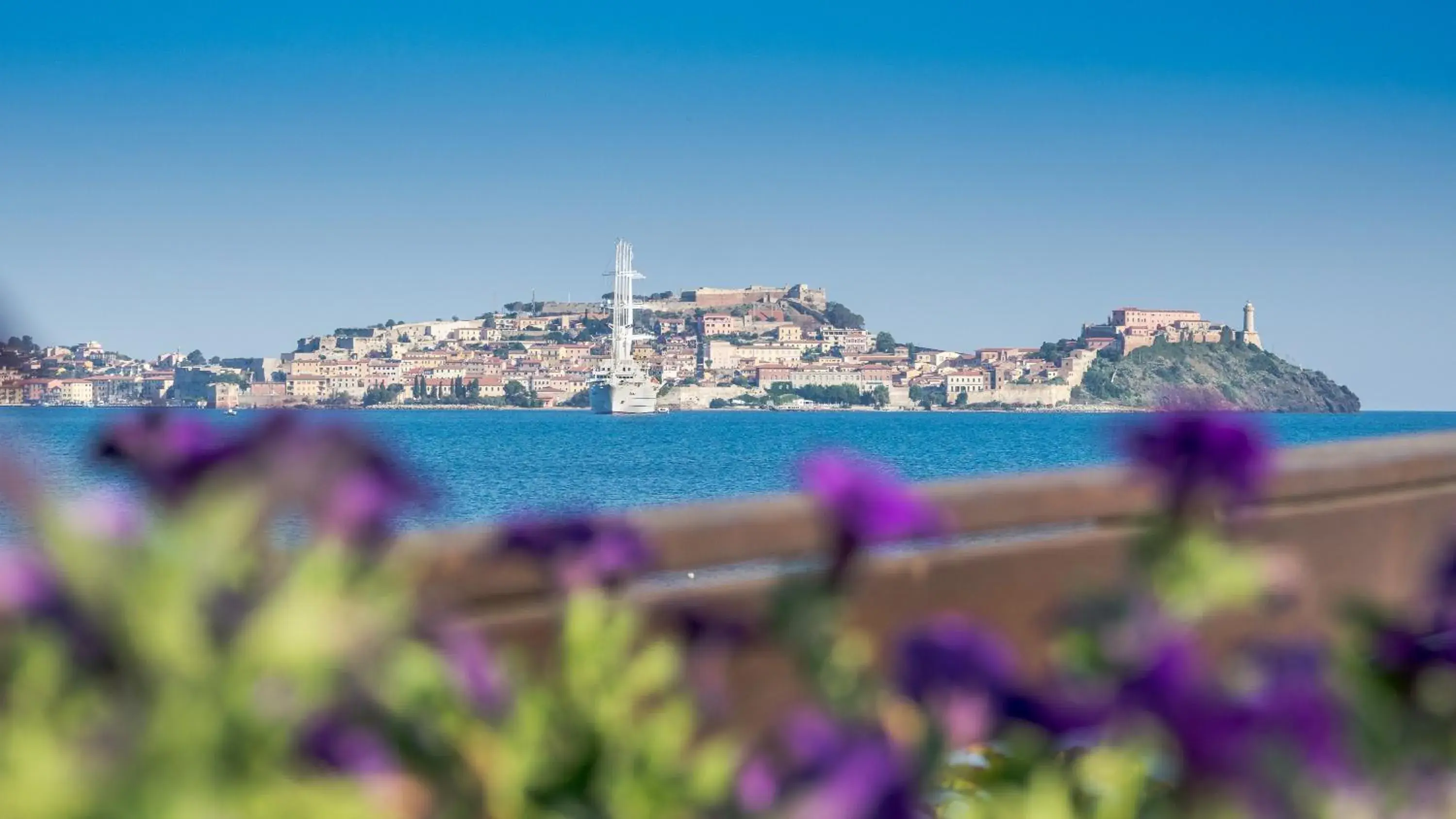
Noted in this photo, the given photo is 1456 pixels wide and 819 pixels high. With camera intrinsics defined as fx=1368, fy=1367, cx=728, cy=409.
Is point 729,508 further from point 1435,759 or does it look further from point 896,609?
point 1435,759

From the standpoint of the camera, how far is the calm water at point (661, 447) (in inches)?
35.5

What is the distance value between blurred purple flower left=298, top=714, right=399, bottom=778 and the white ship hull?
107564 mm

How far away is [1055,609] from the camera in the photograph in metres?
0.90

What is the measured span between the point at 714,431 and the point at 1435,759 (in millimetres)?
96852

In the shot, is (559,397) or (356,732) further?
(559,397)

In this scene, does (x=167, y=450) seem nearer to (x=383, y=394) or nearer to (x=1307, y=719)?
(x=1307, y=719)

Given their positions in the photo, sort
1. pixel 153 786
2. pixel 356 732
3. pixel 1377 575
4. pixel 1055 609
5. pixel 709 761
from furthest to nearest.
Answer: pixel 1377 575 → pixel 1055 609 → pixel 709 761 → pixel 356 732 → pixel 153 786

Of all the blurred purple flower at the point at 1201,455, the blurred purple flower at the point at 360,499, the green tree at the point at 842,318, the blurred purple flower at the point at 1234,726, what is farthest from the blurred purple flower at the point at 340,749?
the green tree at the point at 842,318

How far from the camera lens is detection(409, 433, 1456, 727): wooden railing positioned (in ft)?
5.05

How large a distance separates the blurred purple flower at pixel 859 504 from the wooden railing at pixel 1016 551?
0.13 ft

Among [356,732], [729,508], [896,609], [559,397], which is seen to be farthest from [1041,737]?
[559,397]

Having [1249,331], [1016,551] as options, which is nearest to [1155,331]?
[1249,331]

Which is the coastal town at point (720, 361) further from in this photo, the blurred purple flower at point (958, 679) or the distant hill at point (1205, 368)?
the blurred purple flower at point (958, 679)

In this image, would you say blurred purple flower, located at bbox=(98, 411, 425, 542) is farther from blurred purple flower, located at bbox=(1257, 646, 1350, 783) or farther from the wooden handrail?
blurred purple flower, located at bbox=(1257, 646, 1350, 783)
